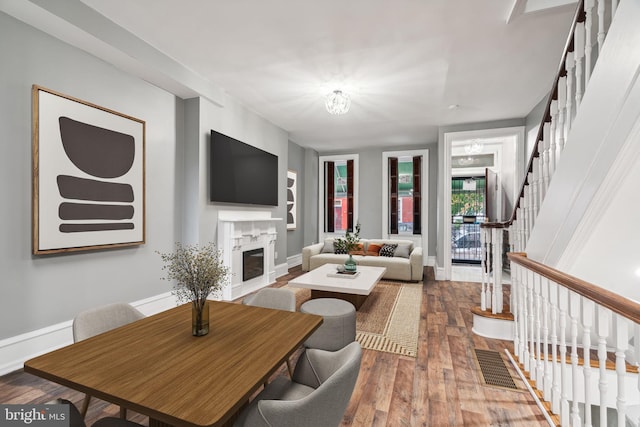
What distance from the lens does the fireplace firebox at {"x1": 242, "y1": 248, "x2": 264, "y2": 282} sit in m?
4.22

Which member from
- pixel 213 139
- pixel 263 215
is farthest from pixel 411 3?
pixel 263 215

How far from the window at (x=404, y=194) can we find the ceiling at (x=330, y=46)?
2620 millimetres

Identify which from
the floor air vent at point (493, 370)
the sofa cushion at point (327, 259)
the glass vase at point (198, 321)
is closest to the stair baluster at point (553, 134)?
the floor air vent at point (493, 370)

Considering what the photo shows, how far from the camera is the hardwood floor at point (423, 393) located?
170 centimetres

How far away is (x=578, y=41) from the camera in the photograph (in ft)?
5.75

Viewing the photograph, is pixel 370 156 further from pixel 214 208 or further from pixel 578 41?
pixel 578 41

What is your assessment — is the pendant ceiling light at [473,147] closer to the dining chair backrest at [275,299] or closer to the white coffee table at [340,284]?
the white coffee table at [340,284]

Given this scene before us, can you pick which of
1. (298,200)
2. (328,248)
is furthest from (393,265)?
(298,200)

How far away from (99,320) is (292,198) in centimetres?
492

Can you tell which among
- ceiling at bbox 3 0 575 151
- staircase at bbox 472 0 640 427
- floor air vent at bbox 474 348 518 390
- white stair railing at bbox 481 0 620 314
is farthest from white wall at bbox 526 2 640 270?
ceiling at bbox 3 0 575 151

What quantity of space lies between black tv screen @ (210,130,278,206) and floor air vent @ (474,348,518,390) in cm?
327

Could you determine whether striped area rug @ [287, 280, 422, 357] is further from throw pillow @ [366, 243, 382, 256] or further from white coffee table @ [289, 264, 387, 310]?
throw pillow @ [366, 243, 382, 256]

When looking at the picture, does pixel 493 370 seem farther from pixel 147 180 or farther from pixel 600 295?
pixel 147 180

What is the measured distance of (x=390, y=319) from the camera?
329cm
